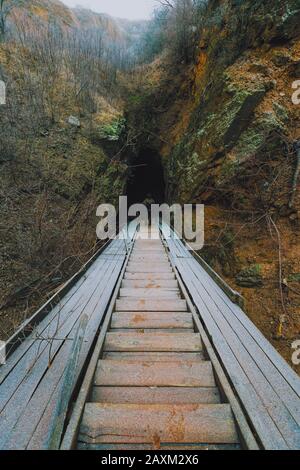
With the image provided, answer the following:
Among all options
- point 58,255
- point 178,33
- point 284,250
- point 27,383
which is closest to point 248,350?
point 27,383

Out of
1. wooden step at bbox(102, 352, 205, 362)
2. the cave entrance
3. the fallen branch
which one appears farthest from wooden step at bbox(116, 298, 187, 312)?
the cave entrance

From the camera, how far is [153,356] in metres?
2.54

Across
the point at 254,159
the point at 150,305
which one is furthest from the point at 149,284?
the point at 254,159

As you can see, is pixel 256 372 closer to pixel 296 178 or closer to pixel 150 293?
pixel 150 293

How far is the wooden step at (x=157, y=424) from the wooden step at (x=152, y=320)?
128cm

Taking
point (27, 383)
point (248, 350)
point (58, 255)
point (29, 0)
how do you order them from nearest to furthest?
1. point (27, 383)
2. point (248, 350)
3. point (58, 255)
4. point (29, 0)

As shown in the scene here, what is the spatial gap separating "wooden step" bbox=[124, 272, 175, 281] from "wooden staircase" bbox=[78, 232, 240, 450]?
1171 millimetres

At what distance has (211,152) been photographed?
7.93 metres

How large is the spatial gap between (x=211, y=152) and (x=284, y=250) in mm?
4009

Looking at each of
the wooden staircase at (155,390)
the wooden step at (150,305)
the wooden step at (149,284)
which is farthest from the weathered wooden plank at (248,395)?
the wooden step at (149,284)

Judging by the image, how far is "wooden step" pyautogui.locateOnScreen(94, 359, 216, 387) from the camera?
2.16 m

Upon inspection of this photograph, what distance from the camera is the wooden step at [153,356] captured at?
8.23 ft

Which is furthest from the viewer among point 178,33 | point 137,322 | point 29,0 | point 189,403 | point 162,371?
point 29,0
